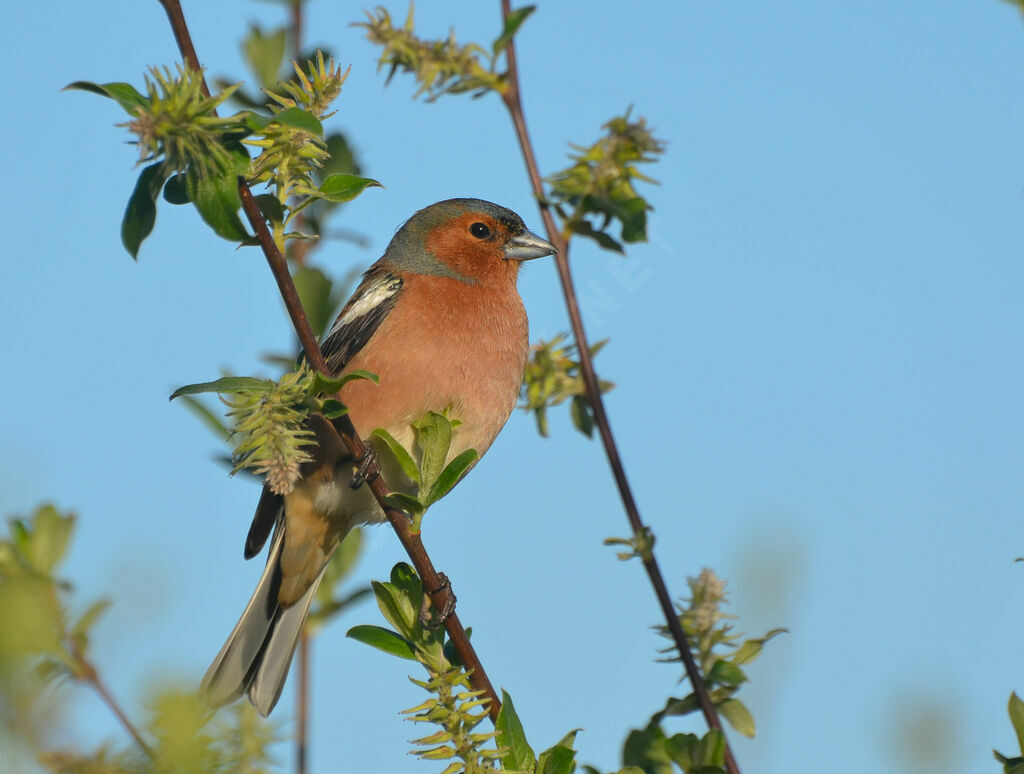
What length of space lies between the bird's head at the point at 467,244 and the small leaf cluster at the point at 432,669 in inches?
110

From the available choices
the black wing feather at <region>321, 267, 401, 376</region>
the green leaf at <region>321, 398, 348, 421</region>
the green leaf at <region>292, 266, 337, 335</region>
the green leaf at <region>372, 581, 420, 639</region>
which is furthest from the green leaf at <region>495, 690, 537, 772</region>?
the black wing feather at <region>321, 267, 401, 376</region>

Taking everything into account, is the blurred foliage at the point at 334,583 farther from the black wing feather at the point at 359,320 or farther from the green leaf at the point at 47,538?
the green leaf at the point at 47,538

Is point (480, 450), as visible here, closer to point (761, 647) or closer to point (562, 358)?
point (562, 358)

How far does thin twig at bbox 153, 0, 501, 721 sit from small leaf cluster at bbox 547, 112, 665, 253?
0.88 meters

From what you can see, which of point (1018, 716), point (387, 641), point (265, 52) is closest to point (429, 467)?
point (387, 641)

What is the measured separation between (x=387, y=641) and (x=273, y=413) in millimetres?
745

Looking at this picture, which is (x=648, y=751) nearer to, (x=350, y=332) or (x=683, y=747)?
(x=683, y=747)

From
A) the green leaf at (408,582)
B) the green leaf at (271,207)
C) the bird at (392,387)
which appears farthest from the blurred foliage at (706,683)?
the bird at (392,387)

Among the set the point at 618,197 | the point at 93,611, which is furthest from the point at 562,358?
the point at 93,611

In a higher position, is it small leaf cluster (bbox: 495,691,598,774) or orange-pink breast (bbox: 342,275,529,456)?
orange-pink breast (bbox: 342,275,529,456)

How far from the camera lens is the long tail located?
515cm

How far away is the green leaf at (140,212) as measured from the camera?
2.59 m

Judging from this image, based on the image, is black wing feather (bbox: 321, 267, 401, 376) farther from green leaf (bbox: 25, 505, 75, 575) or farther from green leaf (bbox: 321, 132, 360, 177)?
green leaf (bbox: 25, 505, 75, 575)

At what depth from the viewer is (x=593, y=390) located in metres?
3.02
